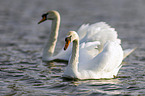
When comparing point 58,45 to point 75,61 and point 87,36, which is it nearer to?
point 87,36

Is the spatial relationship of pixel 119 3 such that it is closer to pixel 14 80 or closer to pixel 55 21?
pixel 55 21

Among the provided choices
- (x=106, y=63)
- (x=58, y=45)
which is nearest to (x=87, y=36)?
(x=106, y=63)

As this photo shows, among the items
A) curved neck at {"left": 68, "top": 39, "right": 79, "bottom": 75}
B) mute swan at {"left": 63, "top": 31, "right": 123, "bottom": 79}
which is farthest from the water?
curved neck at {"left": 68, "top": 39, "right": 79, "bottom": 75}

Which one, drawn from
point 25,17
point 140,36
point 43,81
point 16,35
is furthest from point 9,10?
point 43,81

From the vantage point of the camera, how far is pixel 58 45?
1471 cm

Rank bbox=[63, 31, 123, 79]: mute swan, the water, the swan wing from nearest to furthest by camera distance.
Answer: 1. the water
2. bbox=[63, 31, 123, 79]: mute swan
3. the swan wing

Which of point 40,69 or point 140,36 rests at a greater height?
point 140,36

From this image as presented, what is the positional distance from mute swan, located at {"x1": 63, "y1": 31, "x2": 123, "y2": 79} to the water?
0.71 ft

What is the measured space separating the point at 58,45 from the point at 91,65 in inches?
211

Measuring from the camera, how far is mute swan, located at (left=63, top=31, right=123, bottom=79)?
9.29m

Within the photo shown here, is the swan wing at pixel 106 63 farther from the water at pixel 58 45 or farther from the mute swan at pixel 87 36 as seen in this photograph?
the mute swan at pixel 87 36

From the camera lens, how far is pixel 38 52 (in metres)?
13.5

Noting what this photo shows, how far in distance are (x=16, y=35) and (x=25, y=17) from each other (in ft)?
14.3

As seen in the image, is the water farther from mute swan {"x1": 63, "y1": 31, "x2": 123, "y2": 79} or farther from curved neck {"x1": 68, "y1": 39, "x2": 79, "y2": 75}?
curved neck {"x1": 68, "y1": 39, "x2": 79, "y2": 75}
